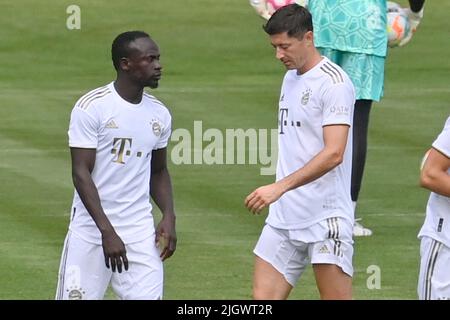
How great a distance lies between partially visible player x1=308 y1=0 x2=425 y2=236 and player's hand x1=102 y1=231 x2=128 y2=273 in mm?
4467

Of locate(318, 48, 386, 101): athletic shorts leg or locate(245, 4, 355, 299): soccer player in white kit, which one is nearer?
locate(245, 4, 355, 299): soccer player in white kit

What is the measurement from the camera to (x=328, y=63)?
32.5 feet

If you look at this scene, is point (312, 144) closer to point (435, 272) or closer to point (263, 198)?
point (263, 198)

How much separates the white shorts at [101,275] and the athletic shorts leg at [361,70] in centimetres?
449

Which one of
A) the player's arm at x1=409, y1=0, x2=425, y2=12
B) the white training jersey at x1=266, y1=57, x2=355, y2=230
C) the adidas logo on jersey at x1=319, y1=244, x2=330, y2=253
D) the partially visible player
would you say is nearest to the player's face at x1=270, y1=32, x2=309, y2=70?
the white training jersey at x1=266, y1=57, x2=355, y2=230

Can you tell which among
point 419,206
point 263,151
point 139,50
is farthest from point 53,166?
point 139,50

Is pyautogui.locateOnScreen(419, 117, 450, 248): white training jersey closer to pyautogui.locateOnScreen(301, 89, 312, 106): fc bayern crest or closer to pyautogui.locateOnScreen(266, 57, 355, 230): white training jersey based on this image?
pyautogui.locateOnScreen(266, 57, 355, 230): white training jersey

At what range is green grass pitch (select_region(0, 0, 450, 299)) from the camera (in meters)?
12.9

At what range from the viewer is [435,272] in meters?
8.94

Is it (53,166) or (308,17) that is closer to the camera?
(308,17)
